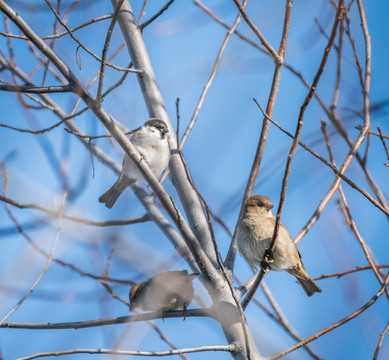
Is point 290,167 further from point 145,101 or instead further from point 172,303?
point 145,101

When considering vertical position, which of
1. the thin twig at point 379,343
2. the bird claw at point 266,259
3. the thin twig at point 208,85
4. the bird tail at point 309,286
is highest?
the thin twig at point 208,85

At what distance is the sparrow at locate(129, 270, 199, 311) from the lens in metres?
3.18

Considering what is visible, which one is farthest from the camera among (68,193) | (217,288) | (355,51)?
(355,51)

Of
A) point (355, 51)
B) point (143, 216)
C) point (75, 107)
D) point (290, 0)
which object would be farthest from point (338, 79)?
point (75, 107)

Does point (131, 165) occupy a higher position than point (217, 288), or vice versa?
point (131, 165)

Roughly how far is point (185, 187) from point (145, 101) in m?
0.87

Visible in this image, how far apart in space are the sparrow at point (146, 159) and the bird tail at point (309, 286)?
187cm

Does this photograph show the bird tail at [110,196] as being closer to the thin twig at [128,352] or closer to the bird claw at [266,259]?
the bird claw at [266,259]

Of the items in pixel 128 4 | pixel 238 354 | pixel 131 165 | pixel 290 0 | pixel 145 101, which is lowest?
pixel 238 354

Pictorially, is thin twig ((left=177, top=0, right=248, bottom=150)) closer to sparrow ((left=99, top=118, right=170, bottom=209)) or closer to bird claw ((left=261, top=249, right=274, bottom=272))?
sparrow ((left=99, top=118, right=170, bottom=209))

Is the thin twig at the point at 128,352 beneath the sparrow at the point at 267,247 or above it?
beneath

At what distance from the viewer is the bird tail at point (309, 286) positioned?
3371mm

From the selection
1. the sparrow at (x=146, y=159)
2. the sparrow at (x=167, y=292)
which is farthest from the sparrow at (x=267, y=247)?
the sparrow at (x=146, y=159)

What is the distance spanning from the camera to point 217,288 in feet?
8.46
